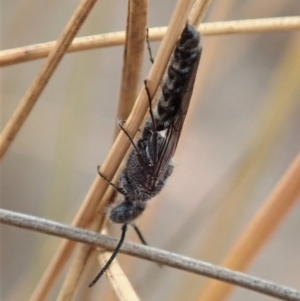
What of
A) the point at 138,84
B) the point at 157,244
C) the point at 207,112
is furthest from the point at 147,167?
the point at 207,112

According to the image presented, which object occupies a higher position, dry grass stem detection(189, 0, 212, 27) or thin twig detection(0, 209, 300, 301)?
dry grass stem detection(189, 0, 212, 27)

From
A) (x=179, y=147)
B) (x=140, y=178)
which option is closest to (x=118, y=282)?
(x=140, y=178)

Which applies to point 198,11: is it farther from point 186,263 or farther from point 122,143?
point 186,263

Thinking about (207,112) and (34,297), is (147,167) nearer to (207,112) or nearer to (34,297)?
(34,297)

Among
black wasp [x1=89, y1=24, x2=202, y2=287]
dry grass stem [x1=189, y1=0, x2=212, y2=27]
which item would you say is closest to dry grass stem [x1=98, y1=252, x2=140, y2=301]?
black wasp [x1=89, y1=24, x2=202, y2=287]

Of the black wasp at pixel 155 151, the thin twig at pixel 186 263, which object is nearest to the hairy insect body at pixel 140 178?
the black wasp at pixel 155 151

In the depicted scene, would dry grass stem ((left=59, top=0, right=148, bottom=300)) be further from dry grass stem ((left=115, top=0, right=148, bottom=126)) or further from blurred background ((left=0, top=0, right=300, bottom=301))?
blurred background ((left=0, top=0, right=300, bottom=301))
